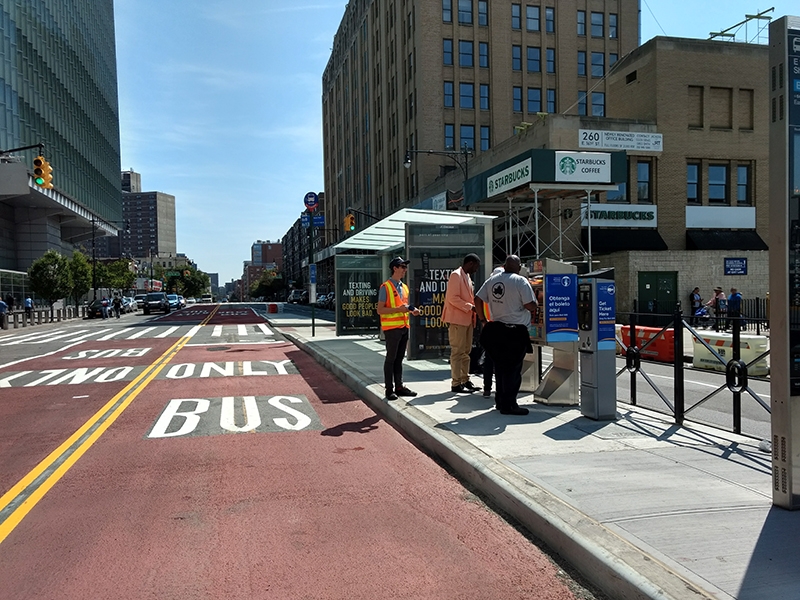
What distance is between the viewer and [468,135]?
163 feet

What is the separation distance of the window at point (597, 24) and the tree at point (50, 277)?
43774mm

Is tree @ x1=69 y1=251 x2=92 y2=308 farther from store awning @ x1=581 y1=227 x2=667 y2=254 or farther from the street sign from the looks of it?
store awning @ x1=581 y1=227 x2=667 y2=254

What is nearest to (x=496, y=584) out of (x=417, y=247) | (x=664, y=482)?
(x=664, y=482)

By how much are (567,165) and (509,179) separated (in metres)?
2.20

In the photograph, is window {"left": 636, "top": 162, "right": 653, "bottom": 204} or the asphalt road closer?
the asphalt road

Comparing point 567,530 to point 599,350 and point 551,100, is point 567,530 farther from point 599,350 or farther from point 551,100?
point 551,100

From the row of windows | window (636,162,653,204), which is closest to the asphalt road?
window (636,162,653,204)

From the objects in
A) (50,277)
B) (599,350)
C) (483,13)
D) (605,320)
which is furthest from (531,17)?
(599,350)

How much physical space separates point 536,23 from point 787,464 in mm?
51590

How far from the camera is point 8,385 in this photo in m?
11.9

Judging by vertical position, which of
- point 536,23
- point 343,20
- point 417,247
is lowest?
point 417,247

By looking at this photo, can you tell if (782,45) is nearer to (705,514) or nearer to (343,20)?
(705,514)

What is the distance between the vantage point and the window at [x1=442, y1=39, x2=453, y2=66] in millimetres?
48906

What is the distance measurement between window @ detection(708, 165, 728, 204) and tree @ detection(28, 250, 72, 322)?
134 feet
